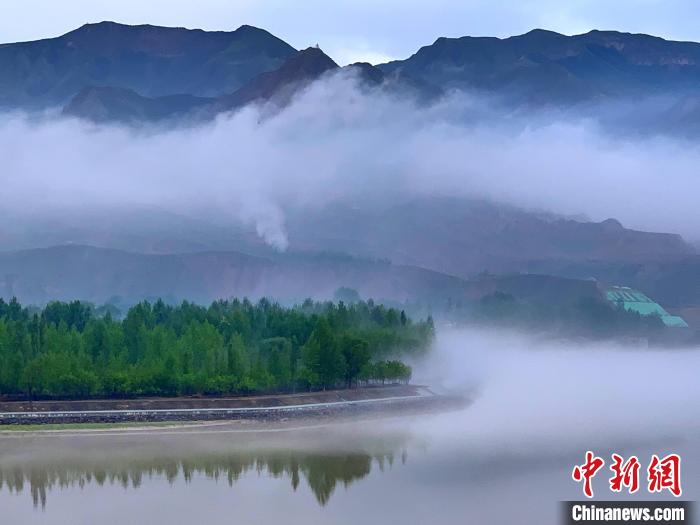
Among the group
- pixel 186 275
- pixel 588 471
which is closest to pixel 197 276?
pixel 186 275

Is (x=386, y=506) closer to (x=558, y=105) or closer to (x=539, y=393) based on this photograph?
(x=539, y=393)

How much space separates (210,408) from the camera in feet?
148

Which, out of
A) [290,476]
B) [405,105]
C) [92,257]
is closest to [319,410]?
[290,476]

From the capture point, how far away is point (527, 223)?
102 meters

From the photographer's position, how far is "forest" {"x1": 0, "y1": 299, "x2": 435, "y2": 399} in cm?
4581

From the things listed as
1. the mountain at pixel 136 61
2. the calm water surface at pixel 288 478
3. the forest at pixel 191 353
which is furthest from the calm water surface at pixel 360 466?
the mountain at pixel 136 61

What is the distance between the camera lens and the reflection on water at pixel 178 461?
35.3 metres

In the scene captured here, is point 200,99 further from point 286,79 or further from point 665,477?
point 665,477

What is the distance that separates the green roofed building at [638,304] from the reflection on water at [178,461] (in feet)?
133

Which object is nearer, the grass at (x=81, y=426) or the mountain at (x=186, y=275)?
the grass at (x=81, y=426)

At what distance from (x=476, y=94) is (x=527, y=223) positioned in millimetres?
27373

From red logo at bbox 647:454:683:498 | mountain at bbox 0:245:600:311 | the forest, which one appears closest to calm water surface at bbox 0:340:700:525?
red logo at bbox 647:454:683:498

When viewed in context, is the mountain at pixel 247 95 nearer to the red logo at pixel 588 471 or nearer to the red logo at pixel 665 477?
the red logo at pixel 588 471

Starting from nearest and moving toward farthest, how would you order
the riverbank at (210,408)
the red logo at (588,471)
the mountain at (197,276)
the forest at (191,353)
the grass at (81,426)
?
the red logo at (588,471) → the grass at (81,426) → the riverbank at (210,408) → the forest at (191,353) → the mountain at (197,276)
